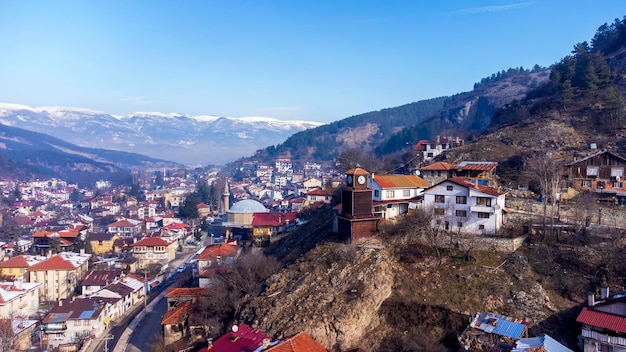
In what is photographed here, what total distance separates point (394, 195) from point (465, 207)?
4.27m

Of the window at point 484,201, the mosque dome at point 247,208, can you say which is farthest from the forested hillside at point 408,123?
the window at point 484,201

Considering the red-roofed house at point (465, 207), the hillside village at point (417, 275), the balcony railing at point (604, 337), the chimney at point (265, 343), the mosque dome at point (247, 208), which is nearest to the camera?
the balcony railing at point (604, 337)

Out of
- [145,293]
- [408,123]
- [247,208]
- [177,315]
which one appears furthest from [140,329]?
[408,123]

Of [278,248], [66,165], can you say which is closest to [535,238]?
[278,248]

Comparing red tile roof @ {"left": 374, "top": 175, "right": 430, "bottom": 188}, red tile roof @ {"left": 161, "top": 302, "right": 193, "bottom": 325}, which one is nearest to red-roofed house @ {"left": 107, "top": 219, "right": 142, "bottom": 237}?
red tile roof @ {"left": 161, "top": 302, "right": 193, "bottom": 325}

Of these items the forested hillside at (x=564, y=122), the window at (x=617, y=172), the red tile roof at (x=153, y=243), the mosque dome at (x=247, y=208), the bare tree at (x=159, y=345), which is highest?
the forested hillside at (x=564, y=122)

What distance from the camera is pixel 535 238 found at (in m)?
22.6

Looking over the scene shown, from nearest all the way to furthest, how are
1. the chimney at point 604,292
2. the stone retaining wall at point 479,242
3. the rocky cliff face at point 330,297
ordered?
the chimney at point 604,292
the rocky cliff face at point 330,297
the stone retaining wall at point 479,242

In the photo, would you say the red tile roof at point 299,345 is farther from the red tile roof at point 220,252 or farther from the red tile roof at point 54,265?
the red tile roof at point 54,265

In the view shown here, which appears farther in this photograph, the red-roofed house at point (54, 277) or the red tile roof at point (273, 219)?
the red tile roof at point (273, 219)

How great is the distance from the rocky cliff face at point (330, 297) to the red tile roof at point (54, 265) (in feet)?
81.1

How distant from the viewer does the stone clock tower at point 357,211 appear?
2428 cm

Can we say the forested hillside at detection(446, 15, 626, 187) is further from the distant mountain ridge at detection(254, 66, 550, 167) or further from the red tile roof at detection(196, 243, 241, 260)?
the distant mountain ridge at detection(254, 66, 550, 167)

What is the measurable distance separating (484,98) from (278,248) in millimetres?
82426
